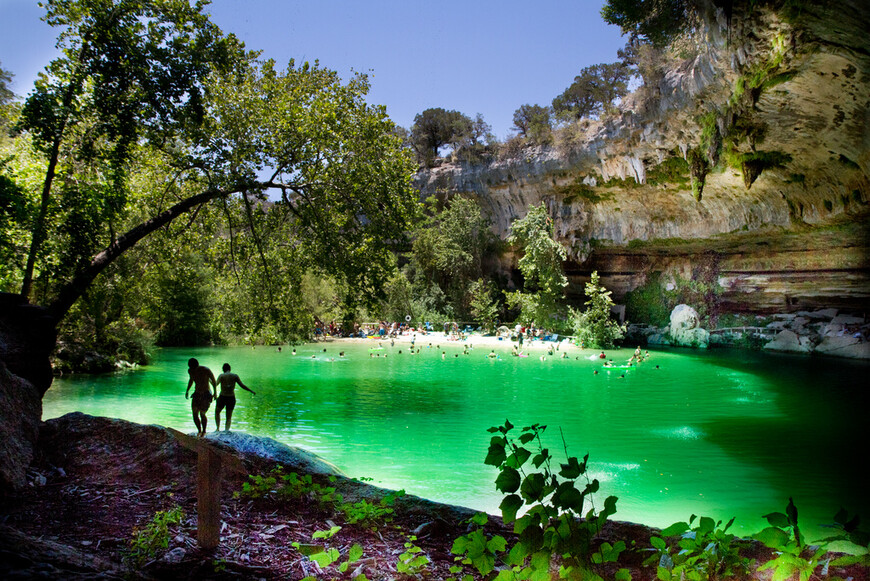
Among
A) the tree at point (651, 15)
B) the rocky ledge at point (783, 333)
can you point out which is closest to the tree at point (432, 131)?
the rocky ledge at point (783, 333)

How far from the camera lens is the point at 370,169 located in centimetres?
820

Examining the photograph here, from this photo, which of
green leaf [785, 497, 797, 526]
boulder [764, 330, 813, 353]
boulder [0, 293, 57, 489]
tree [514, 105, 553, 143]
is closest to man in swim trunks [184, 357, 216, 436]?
boulder [0, 293, 57, 489]

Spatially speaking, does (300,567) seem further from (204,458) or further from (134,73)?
(134,73)

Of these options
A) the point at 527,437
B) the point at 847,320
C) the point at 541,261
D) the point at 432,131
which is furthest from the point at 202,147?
the point at 432,131

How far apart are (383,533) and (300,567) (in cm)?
73

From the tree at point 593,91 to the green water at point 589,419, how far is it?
11337mm

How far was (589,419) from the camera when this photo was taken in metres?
10.4

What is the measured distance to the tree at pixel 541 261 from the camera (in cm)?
2584

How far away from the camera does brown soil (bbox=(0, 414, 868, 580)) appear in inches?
101

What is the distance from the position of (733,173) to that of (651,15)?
34.6ft

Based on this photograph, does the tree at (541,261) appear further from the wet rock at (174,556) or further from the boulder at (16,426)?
the wet rock at (174,556)

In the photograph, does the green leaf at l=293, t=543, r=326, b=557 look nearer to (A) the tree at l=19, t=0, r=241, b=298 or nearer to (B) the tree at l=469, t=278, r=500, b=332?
(A) the tree at l=19, t=0, r=241, b=298

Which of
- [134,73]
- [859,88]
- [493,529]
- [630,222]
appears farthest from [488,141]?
[493,529]

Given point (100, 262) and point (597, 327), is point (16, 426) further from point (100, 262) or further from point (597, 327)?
point (597, 327)
